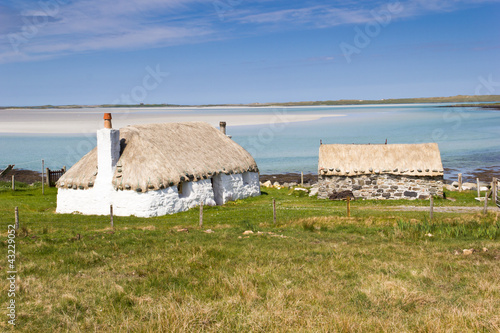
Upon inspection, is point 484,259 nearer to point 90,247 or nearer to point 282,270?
point 282,270

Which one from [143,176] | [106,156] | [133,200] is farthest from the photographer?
[106,156]

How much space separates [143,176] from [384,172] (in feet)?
49.3

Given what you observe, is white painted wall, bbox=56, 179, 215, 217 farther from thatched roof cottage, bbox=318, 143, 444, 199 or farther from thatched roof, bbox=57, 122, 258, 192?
thatched roof cottage, bbox=318, 143, 444, 199

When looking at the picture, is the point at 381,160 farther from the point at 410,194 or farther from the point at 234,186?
the point at 234,186

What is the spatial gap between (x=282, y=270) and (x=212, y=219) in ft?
33.1

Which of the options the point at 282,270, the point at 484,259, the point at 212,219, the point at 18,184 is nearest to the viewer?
the point at 282,270

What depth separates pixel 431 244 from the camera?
15.0 m

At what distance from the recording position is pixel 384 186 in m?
29.8

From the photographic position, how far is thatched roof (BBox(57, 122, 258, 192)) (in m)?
24.3

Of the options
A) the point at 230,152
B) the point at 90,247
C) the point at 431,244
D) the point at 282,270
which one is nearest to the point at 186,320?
the point at 282,270

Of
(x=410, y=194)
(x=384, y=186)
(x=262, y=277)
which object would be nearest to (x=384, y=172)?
(x=384, y=186)

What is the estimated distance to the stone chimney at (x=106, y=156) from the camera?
968 inches

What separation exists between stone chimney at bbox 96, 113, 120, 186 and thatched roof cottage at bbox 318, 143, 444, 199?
42.5 ft

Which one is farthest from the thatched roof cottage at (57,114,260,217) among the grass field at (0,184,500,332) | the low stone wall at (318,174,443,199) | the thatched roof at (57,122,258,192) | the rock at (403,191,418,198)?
the rock at (403,191,418,198)
